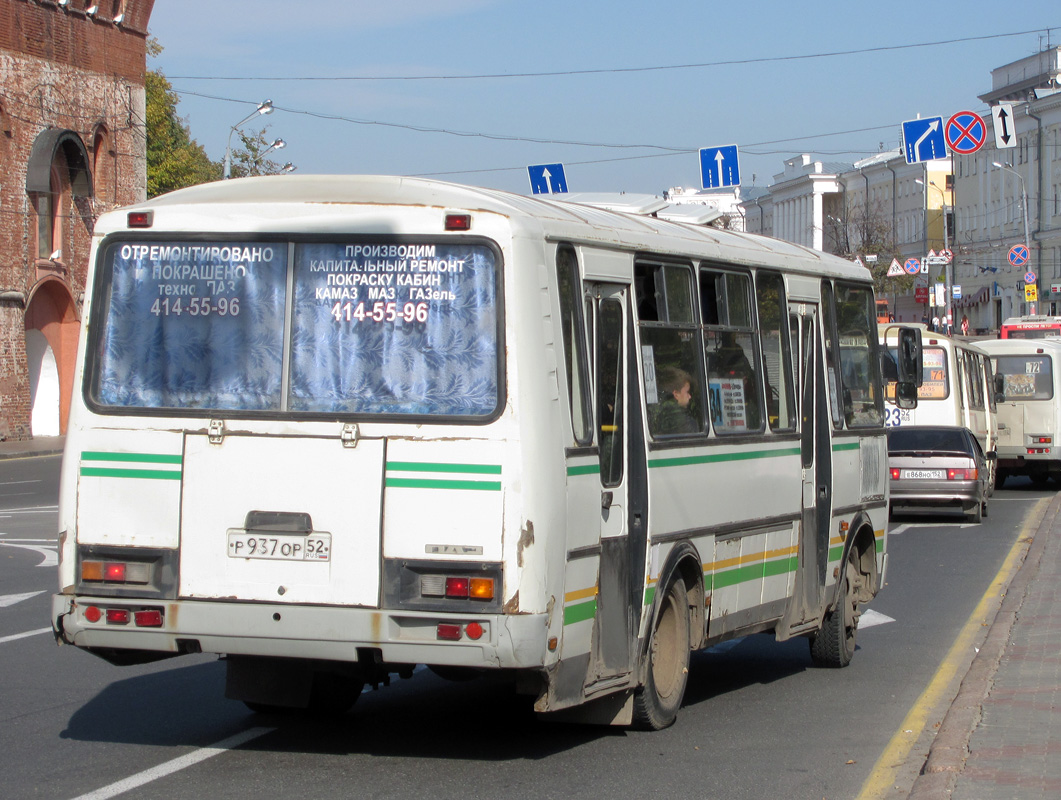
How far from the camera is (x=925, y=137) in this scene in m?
30.9

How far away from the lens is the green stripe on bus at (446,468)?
662 cm

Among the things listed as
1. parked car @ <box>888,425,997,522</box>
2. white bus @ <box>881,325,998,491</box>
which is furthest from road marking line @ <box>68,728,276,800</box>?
white bus @ <box>881,325,998,491</box>

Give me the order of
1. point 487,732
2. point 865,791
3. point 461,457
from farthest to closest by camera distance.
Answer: point 487,732 < point 865,791 < point 461,457

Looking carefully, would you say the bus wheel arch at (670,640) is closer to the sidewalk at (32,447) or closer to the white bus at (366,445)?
the white bus at (366,445)

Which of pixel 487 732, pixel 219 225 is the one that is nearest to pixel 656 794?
pixel 487 732

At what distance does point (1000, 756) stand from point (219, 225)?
428cm

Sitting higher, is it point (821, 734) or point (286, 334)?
point (286, 334)

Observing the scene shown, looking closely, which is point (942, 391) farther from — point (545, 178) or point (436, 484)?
point (436, 484)

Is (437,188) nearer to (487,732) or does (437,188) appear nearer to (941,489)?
(487,732)

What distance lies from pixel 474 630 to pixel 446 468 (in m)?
0.67

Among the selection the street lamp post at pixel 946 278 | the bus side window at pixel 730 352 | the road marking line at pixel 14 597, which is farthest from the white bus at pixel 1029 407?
the bus side window at pixel 730 352

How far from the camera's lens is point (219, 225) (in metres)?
7.16

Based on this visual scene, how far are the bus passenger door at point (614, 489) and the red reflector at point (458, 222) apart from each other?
31.7 inches

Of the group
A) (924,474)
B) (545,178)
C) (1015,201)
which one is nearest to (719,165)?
(545,178)
